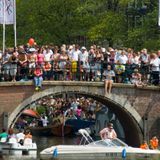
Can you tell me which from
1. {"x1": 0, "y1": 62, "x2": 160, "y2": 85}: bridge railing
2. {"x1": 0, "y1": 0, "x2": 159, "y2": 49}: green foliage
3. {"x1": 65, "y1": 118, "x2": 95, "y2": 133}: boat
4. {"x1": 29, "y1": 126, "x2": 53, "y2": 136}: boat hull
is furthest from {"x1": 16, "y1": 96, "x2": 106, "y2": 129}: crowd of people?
{"x1": 0, "y1": 62, "x2": 160, "y2": 85}: bridge railing

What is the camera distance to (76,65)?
3891 centimetres

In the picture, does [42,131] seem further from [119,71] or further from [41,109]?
[119,71]

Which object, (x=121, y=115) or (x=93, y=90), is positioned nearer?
Result: (x=93, y=90)

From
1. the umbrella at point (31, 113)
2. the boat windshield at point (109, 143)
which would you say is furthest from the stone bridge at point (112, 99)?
the umbrella at point (31, 113)

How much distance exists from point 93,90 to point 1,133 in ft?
14.9

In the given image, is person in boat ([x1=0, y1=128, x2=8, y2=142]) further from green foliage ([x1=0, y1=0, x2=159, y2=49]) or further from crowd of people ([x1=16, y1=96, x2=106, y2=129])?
crowd of people ([x1=16, y1=96, x2=106, y2=129])

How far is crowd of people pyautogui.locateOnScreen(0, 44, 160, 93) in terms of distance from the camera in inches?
1506

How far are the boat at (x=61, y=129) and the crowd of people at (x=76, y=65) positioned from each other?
14.1m

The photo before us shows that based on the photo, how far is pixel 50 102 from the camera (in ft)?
211

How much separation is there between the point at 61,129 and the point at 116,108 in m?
11.9

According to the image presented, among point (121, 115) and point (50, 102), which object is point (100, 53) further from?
point (50, 102)

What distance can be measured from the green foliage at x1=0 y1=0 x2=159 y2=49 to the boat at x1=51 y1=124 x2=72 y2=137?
16.1ft

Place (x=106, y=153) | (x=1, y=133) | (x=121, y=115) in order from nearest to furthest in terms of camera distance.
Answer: (x=106, y=153), (x=1, y=133), (x=121, y=115)

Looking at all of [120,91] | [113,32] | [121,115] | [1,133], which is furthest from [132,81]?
[113,32]
